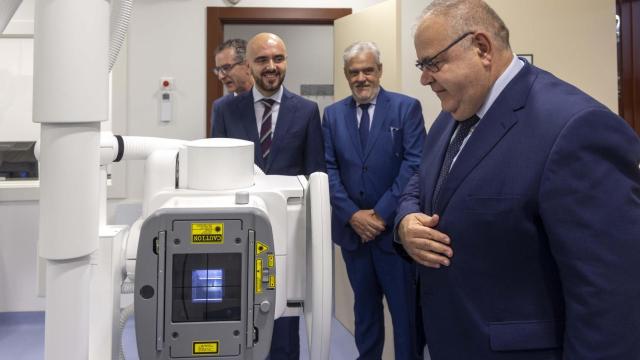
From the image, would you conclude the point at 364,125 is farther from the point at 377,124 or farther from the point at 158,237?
the point at 158,237

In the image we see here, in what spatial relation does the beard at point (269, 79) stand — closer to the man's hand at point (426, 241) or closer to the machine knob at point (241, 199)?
the man's hand at point (426, 241)

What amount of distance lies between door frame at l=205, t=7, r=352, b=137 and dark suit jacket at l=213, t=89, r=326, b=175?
4.11 ft

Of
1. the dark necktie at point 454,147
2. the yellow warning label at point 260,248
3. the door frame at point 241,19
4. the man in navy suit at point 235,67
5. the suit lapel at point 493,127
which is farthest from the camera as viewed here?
the door frame at point 241,19

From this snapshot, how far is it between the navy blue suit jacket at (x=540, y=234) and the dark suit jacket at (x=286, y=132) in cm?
108

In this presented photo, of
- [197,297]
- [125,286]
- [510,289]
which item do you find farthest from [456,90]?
[125,286]

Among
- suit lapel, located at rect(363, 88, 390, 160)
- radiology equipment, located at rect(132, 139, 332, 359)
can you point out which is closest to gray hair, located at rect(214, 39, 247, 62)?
suit lapel, located at rect(363, 88, 390, 160)

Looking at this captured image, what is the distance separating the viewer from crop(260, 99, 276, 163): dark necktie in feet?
7.42

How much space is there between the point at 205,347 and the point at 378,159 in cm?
156

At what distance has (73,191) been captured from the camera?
84cm

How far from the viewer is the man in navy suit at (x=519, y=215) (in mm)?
960

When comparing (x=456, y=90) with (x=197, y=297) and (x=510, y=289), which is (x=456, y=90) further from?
(x=197, y=297)

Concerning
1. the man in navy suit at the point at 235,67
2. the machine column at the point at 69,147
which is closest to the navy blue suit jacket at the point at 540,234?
the machine column at the point at 69,147

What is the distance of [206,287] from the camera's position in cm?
92

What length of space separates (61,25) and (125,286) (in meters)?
0.54
